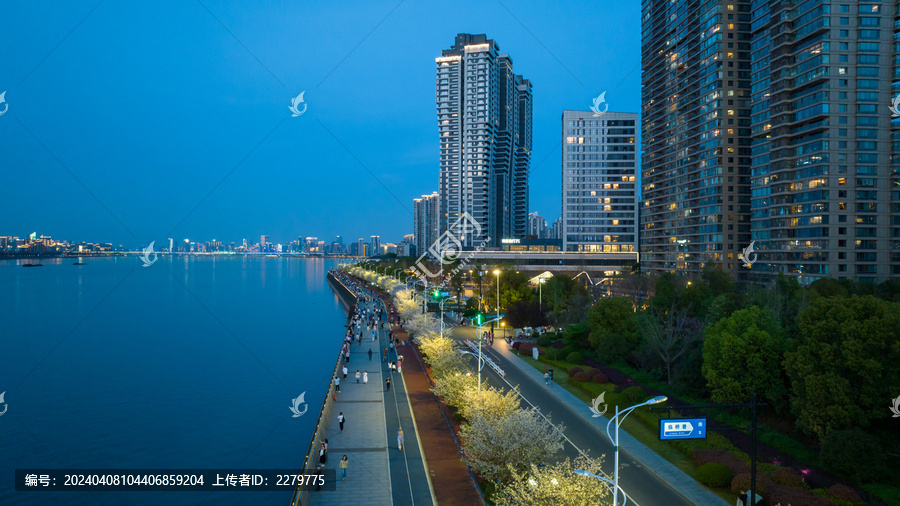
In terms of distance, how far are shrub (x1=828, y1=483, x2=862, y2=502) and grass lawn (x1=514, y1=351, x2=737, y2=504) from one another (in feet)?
9.60

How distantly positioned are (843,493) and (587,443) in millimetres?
9444

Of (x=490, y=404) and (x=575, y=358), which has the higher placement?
(x=490, y=404)

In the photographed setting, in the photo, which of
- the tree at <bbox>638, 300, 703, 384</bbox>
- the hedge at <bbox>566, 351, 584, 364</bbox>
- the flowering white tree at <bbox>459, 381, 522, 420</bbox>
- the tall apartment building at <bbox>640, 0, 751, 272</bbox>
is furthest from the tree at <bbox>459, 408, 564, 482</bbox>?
the tall apartment building at <bbox>640, 0, 751, 272</bbox>

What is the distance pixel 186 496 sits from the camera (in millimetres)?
25375

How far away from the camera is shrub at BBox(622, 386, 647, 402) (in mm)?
29503

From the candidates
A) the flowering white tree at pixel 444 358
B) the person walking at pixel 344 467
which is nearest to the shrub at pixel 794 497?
the person walking at pixel 344 467

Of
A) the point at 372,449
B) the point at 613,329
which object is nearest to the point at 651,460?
the point at 372,449

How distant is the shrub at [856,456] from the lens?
18859 millimetres

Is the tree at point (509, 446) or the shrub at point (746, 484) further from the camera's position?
the tree at point (509, 446)

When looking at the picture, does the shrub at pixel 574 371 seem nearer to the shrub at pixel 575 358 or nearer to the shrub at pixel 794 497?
the shrub at pixel 575 358

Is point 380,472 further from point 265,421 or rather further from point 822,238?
point 822,238

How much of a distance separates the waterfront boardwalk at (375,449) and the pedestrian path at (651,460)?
8.91 metres

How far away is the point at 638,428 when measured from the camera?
1024 inches

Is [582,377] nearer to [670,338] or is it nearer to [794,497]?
[670,338]
